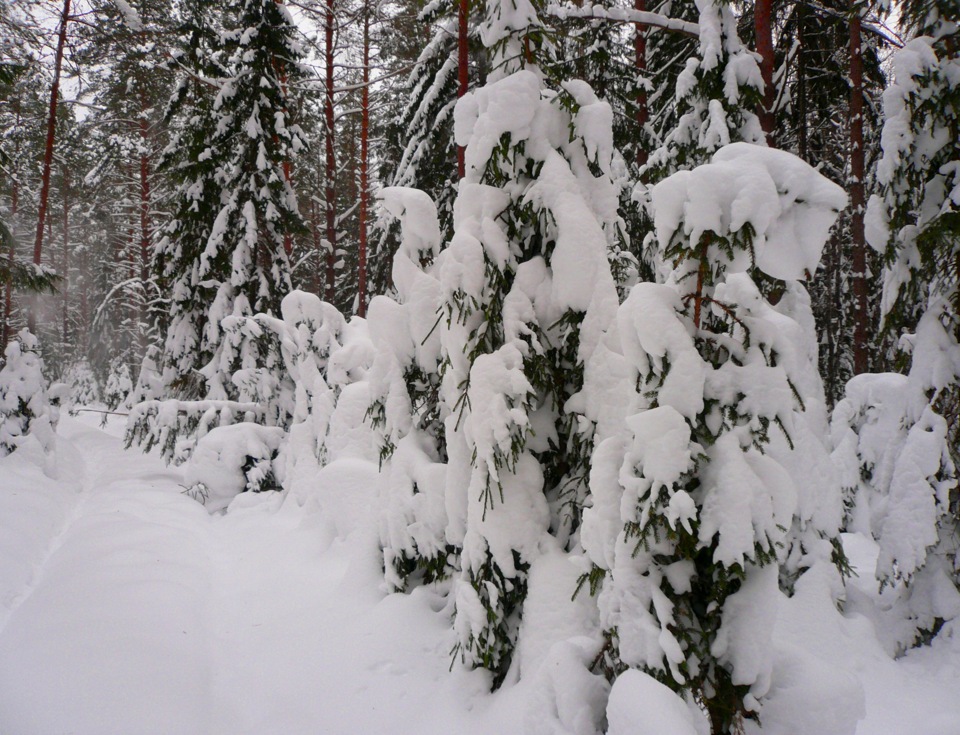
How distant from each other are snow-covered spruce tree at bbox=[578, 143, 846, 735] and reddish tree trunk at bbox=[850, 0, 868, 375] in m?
9.41

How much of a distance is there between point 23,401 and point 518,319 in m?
11.6

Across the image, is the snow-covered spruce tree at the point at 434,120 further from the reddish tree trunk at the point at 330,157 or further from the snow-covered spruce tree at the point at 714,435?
the snow-covered spruce tree at the point at 714,435

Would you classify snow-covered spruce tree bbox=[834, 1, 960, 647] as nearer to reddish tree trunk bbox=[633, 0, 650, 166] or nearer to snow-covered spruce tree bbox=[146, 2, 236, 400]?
reddish tree trunk bbox=[633, 0, 650, 166]

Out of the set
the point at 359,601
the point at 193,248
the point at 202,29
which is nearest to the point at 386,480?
the point at 359,601

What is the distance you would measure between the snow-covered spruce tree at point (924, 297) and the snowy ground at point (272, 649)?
0.62m

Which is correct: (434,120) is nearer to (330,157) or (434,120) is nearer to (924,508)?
(330,157)

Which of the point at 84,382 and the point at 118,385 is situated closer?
the point at 118,385

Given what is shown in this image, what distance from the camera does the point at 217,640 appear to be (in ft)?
14.2

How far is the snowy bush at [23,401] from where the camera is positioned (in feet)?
34.1

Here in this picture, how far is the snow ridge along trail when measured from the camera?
3.29 m

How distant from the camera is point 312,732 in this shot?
3279mm

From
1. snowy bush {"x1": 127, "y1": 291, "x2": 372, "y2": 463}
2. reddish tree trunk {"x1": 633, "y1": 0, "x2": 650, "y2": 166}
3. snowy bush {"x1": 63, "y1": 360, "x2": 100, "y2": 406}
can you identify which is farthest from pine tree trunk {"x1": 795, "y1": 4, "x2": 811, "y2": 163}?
snowy bush {"x1": 63, "y1": 360, "x2": 100, "y2": 406}

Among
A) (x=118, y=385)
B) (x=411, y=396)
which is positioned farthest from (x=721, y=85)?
(x=118, y=385)

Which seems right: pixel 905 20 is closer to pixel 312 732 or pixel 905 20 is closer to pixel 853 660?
pixel 853 660
